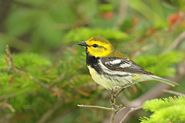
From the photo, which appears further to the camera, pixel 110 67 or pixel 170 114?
pixel 110 67

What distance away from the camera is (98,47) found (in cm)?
381

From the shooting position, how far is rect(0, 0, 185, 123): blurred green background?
3.58 metres

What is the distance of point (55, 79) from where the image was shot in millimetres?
3600

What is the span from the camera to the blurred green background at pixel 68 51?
358 cm

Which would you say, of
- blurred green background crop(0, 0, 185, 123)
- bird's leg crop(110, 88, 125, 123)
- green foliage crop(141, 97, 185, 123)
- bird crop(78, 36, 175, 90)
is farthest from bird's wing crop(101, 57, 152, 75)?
green foliage crop(141, 97, 185, 123)

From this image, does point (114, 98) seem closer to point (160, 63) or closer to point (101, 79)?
point (101, 79)

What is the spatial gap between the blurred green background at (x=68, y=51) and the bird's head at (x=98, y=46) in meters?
0.05

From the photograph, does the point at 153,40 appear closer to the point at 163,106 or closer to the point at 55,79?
the point at 55,79

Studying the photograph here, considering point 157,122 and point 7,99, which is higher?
point 157,122

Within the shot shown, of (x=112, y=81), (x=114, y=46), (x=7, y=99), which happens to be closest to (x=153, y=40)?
(x=114, y=46)

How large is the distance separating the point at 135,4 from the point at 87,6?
1.83 feet

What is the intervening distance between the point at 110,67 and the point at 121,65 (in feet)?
0.25

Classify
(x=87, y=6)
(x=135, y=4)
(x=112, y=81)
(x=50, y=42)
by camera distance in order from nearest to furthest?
(x=112, y=81) → (x=135, y=4) → (x=87, y=6) → (x=50, y=42)

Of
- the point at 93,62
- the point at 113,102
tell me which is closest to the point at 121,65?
the point at 93,62
